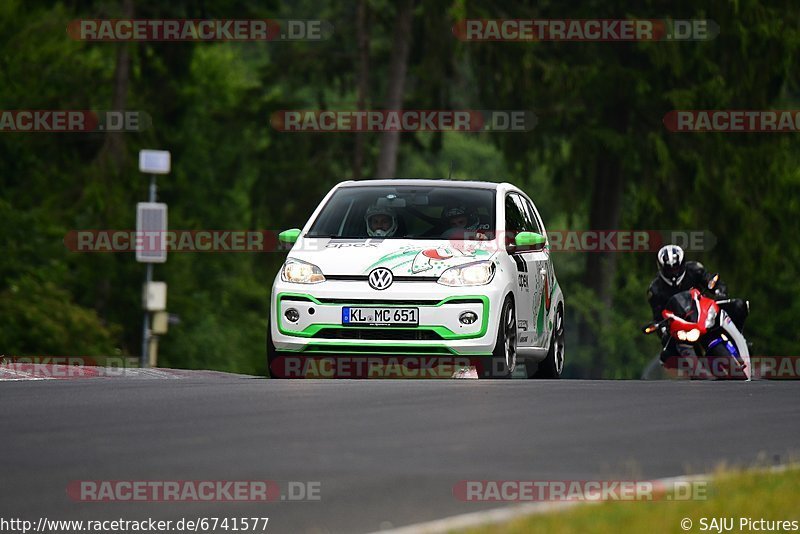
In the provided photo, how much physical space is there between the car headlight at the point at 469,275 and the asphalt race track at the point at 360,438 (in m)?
0.99

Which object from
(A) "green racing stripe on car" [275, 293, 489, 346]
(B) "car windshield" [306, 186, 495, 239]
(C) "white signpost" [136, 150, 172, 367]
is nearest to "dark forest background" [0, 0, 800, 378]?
(C) "white signpost" [136, 150, 172, 367]

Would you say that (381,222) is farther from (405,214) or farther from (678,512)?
(678,512)

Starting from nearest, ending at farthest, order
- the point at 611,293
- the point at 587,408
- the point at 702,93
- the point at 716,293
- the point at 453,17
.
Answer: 1. the point at 587,408
2. the point at 716,293
3. the point at 453,17
4. the point at 702,93
5. the point at 611,293

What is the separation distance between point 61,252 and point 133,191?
1.97m

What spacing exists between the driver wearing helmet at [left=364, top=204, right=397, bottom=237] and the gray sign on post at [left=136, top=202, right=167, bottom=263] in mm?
16301

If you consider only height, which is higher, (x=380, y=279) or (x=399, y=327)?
(x=380, y=279)

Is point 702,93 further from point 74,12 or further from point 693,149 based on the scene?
point 74,12

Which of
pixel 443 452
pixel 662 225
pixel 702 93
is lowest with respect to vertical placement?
pixel 443 452

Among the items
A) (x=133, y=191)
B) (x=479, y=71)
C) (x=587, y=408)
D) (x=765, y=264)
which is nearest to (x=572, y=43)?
(x=479, y=71)

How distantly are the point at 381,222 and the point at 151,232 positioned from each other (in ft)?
56.4

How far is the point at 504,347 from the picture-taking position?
52.1 feet

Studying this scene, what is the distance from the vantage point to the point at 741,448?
432 inches

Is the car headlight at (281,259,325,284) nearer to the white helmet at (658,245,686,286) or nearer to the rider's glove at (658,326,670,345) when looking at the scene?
the rider's glove at (658,326,670,345)

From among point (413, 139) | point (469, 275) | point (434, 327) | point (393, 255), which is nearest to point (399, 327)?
point (434, 327)
